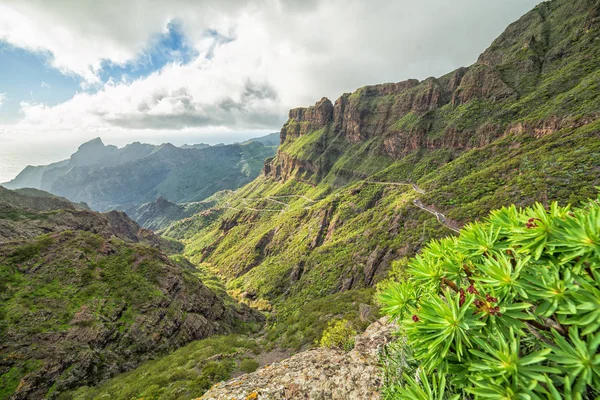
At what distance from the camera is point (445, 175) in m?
67.6

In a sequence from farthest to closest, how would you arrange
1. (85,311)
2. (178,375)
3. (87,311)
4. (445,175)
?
(445,175)
(87,311)
(85,311)
(178,375)

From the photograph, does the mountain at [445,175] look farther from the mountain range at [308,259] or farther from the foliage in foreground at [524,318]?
the foliage in foreground at [524,318]

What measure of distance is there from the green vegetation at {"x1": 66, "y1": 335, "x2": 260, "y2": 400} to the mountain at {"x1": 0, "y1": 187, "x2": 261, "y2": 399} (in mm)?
2487

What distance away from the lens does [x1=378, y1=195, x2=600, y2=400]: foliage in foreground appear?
2.64m

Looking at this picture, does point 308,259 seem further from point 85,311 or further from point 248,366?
point 85,311

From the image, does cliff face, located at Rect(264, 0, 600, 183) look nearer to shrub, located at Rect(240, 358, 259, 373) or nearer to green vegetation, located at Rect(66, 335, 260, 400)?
shrub, located at Rect(240, 358, 259, 373)

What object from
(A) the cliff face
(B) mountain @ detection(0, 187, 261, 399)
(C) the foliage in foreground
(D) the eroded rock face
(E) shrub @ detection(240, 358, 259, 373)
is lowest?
(E) shrub @ detection(240, 358, 259, 373)

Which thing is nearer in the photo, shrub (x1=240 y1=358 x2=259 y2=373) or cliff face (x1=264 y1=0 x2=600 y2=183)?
shrub (x1=240 y1=358 x2=259 y2=373)

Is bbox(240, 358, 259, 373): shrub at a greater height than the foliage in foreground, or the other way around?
the foliage in foreground

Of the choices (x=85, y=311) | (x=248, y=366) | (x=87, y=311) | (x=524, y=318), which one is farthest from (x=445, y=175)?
(x=85, y=311)

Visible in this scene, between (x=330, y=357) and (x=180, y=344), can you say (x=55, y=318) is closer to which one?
(x=180, y=344)

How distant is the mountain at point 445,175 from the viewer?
41344 mm

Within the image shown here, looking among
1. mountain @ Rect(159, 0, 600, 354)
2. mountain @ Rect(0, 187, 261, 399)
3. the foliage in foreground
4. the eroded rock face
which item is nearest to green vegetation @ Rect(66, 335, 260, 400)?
mountain @ Rect(0, 187, 261, 399)

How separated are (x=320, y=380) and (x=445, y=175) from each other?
243 ft
